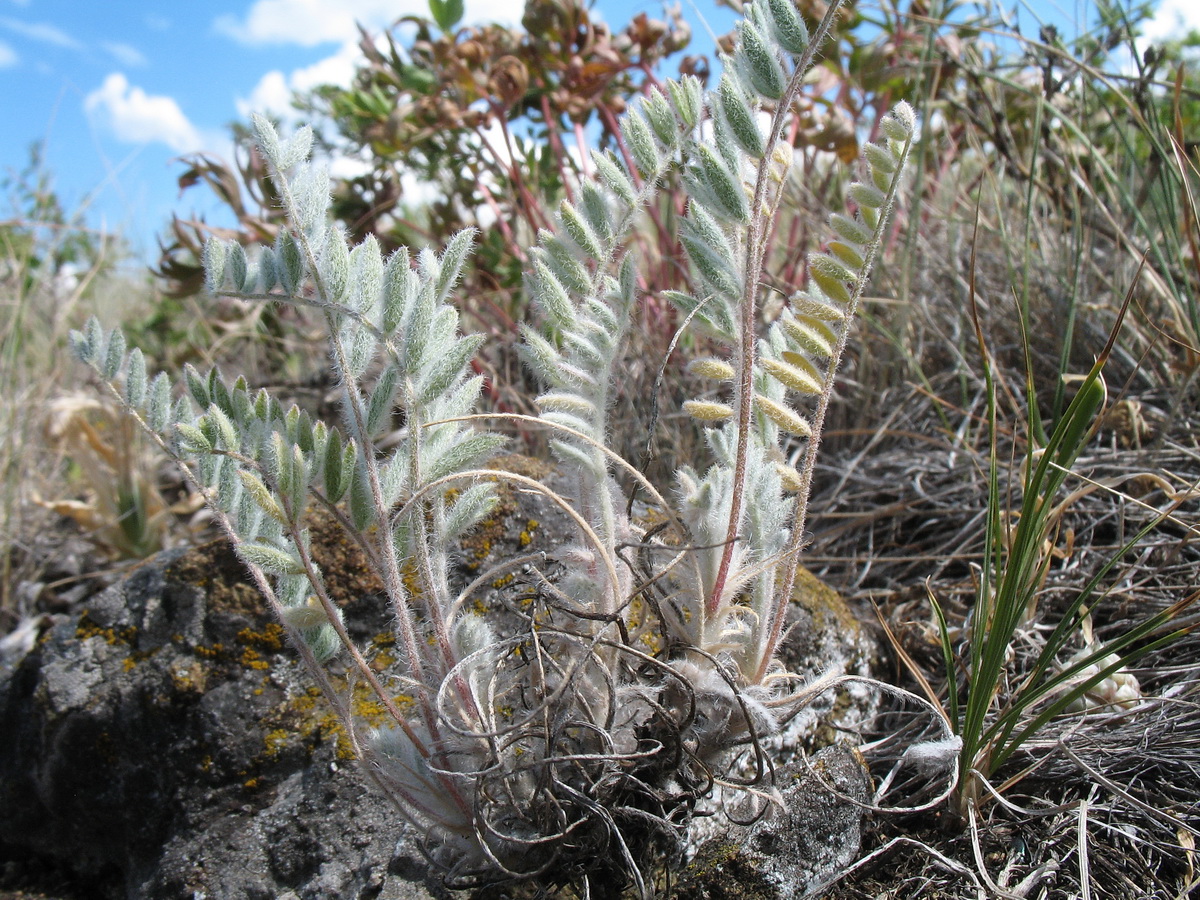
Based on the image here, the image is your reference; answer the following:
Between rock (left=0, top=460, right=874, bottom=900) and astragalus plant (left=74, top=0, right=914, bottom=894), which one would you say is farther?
rock (left=0, top=460, right=874, bottom=900)

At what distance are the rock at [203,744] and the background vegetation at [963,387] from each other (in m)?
0.29

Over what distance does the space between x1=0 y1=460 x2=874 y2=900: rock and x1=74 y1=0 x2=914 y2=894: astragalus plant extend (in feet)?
0.71

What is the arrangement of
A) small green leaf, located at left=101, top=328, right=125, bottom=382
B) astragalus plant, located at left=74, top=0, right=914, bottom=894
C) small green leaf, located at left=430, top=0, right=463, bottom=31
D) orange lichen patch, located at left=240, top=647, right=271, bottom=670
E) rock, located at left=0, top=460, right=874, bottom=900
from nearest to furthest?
astragalus plant, located at left=74, top=0, right=914, bottom=894
small green leaf, located at left=101, top=328, right=125, bottom=382
rock, located at left=0, top=460, right=874, bottom=900
orange lichen patch, located at left=240, top=647, right=271, bottom=670
small green leaf, located at left=430, top=0, right=463, bottom=31

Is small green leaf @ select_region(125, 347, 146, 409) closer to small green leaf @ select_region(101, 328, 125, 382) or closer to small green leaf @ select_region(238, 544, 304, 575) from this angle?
small green leaf @ select_region(101, 328, 125, 382)

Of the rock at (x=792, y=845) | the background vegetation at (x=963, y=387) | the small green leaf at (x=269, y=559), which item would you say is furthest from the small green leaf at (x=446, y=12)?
the rock at (x=792, y=845)

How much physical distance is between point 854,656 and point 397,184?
7.53 ft

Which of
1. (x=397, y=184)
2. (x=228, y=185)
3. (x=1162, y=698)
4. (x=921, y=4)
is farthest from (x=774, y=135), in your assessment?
(x=397, y=184)

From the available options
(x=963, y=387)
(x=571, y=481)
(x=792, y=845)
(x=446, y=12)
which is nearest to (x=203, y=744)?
(x=571, y=481)

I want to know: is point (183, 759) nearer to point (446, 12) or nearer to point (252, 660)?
point (252, 660)

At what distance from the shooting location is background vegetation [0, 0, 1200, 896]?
1.04m

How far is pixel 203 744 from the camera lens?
4.10 ft

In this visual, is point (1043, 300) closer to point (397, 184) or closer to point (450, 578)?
point (450, 578)

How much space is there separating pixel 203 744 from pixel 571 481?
75 cm

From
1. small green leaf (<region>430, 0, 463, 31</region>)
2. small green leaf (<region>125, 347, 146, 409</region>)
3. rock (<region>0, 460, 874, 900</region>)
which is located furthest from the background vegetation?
small green leaf (<region>125, 347, 146, 409</region>)
